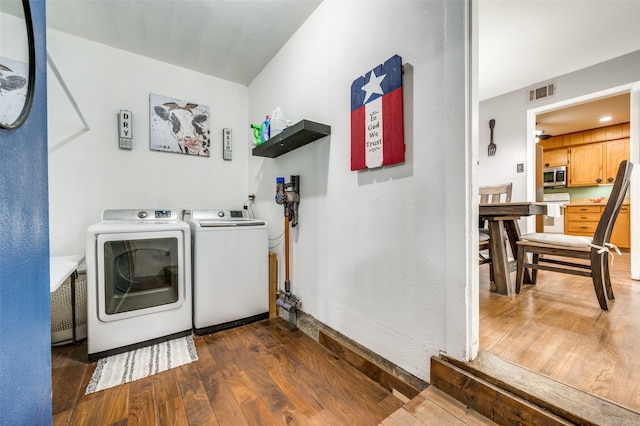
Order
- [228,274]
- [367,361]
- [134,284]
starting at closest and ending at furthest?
[367,361]
[134,284]
[228,274]

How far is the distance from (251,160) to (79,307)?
208cm

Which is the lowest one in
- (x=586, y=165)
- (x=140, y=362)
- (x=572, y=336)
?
(x=140, y=362)

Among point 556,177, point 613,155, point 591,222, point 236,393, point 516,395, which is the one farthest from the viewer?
point 556,177

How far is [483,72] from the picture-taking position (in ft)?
10.2

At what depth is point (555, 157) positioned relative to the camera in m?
5.75

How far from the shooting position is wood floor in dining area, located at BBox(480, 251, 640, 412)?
1.04m

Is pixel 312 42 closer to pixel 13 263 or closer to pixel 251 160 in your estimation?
pixel 251 160

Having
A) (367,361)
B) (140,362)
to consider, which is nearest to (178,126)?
(140,362)

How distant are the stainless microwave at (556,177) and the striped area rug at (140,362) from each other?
7.42 m

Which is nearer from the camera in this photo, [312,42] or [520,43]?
[312,42]

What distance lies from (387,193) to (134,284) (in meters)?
1.97

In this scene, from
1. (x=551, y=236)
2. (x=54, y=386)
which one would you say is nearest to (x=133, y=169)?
(x=54, y=386)

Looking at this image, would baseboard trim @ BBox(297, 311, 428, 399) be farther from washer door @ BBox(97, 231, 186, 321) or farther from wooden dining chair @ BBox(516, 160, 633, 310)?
wooden dining chair @ BBox(516, 160, 633, 310)

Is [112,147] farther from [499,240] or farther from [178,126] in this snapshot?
[499,240]
